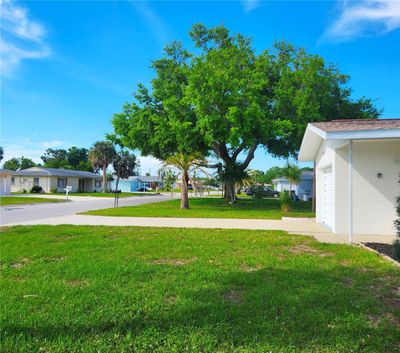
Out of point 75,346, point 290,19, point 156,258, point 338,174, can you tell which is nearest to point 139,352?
point 75,346

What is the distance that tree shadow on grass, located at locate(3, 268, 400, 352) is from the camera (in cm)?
306

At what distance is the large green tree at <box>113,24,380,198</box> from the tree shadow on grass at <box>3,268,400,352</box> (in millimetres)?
15282

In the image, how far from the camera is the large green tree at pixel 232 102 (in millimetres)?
19969

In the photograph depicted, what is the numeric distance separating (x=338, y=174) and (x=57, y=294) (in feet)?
28.2

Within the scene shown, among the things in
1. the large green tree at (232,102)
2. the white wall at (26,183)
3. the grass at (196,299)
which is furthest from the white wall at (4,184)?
the grass at (196,299)

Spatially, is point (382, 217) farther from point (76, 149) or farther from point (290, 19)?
point (76, 149)

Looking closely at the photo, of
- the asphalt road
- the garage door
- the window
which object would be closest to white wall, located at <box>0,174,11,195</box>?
the window

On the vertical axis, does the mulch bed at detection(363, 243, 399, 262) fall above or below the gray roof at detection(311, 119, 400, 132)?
below

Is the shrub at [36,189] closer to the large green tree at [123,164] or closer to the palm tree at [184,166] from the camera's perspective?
the large green tree at [123,164]

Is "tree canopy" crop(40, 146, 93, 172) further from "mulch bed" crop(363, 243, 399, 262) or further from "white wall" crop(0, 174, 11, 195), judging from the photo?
"mulch bed" crop(363, 243, 399, 262)

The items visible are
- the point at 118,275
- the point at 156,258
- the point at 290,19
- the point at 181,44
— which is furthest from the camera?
the point at 181,44

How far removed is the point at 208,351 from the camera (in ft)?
9.49

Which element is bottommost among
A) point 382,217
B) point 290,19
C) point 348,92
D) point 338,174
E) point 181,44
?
point 382,217

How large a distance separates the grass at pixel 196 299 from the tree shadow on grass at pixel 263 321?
0.04ft
